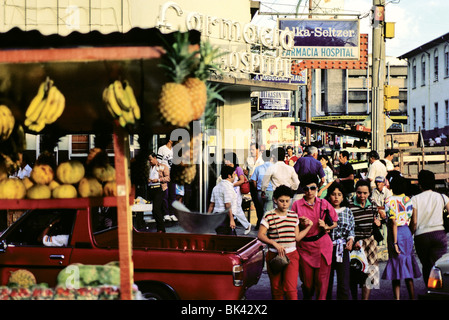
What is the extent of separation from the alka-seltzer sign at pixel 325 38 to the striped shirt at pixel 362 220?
1281 cm

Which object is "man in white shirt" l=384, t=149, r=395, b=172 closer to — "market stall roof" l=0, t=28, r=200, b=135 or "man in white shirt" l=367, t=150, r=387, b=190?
"man in white shirt" l=367, t=150, r=387, b=190

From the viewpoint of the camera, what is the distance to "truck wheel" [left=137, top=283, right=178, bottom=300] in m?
7.12

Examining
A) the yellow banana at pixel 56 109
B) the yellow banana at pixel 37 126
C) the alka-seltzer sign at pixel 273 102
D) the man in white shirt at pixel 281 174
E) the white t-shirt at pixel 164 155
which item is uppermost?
the alka-seltzer sign at pixel 273 102

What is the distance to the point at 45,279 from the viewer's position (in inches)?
284

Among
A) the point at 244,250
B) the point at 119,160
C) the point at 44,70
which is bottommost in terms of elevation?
the point at 244,250

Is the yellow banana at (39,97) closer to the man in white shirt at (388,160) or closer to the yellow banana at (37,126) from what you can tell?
the yellow banana at (37,126)

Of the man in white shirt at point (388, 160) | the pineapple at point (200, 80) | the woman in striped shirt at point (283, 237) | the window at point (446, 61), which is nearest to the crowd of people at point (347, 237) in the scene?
the woman in striped shirt at point (283, 237)

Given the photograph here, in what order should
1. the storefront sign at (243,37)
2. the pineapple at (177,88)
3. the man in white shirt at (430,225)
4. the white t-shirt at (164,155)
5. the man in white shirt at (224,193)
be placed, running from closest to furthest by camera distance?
the pineapple at (177,88) → the man in white shirt at (430,225) → the man in white shirt at (224,193) → the white t-shirt at (164,155) → the storefront sign at (243,37)

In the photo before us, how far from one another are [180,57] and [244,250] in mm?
3727

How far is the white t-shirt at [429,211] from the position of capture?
865cm

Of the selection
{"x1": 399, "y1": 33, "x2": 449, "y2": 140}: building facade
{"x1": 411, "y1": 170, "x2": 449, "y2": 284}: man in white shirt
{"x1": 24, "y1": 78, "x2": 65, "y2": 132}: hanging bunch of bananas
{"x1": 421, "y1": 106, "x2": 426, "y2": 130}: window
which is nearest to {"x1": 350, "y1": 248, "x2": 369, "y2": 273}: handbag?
{"x1": 411, "y1": 170, "x2": 449, "y2": 284}: man in white shirt

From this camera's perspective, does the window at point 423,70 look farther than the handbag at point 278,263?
Yes

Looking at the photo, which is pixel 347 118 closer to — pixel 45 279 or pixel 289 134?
pixel 289 134
